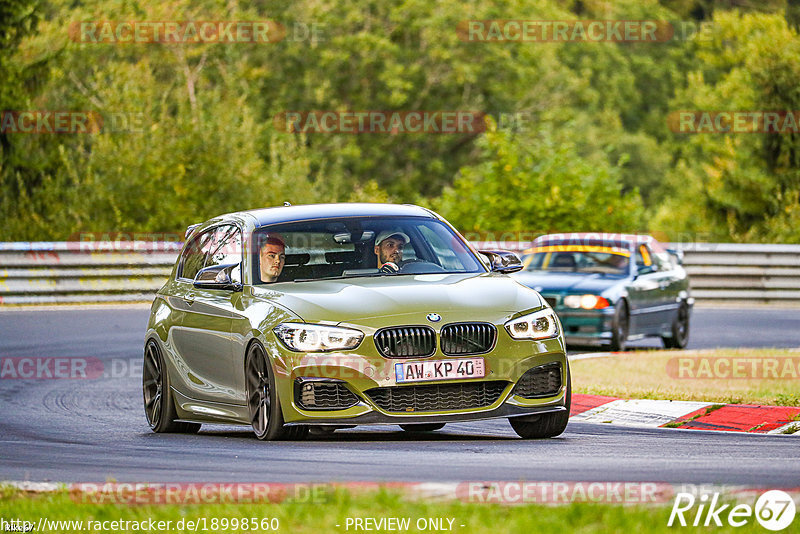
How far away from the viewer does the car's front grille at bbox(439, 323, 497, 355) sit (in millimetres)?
9562

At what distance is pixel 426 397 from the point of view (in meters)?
9.57

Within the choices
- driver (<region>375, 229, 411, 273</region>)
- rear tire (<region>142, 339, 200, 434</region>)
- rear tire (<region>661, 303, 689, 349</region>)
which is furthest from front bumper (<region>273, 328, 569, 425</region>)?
rear tire (<region>661, 303, 689, 349</region>)

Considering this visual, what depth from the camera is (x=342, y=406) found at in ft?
31.4

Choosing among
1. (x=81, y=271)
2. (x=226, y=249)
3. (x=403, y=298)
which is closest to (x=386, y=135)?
(x=81, y=271)

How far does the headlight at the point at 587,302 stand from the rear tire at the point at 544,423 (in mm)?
8878

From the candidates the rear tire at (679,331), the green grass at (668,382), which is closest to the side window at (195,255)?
the green grass at (668,382)

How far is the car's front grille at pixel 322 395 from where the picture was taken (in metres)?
9.55

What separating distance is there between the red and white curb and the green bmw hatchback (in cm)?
190

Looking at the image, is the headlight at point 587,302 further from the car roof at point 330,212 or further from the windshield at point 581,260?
the car roof at point 330,212

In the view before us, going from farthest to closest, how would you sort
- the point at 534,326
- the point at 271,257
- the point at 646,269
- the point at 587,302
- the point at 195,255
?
the point at 646,269, the point at 587,302, the point at 195,255, the point at 271,257, the point at 534,326

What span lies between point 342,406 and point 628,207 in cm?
2632

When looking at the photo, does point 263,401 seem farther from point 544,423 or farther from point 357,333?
point 544,423

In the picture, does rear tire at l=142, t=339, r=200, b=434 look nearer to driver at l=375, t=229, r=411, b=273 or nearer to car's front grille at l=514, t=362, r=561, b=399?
driver at l=375, t=229, r=411, b=273

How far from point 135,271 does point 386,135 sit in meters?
32.6
